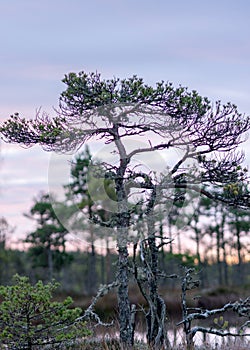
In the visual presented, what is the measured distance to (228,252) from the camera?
3453cm

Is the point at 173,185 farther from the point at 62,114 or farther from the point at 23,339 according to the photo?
the point at 23,339

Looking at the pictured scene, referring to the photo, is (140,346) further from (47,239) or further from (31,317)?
(47,239)

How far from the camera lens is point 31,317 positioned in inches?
287

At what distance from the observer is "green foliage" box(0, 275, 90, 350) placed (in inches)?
280

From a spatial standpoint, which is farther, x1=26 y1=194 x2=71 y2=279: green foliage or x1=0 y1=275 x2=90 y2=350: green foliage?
x1=26 y1=194 x2=71 y2=279: green foliage

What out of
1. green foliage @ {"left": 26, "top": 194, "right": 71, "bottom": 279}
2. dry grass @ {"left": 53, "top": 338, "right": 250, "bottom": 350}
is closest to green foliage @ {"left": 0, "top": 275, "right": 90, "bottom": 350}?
dry grass @ {"left": 53, "top": 338, "right": 250, "bottom": 350}

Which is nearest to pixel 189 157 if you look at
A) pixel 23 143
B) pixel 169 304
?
pixel 23 143

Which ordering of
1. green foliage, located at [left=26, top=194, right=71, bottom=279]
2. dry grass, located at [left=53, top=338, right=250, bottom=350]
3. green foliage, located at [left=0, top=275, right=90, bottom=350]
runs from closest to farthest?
1. green foliage, located at [left=0, top=275, right=90, bottom=350]
2. dry grass, located at [left=53, top=338, right=250, bottom=350]
3. green foliage, located at [left=26, top=194, right=71, bottom=279]

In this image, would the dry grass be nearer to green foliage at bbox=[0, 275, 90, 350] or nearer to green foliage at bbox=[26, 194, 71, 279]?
green foliage at bbox=[0, 275, 90, 350]

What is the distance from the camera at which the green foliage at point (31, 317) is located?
280 inches

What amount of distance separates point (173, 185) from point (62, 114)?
225cm

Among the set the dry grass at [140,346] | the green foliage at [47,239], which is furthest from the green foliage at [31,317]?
the green foliage at [47,239]

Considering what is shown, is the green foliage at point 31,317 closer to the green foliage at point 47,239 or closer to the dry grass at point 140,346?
the dry grass at point 140,346

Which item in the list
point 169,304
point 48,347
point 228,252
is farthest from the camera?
point 228,252
